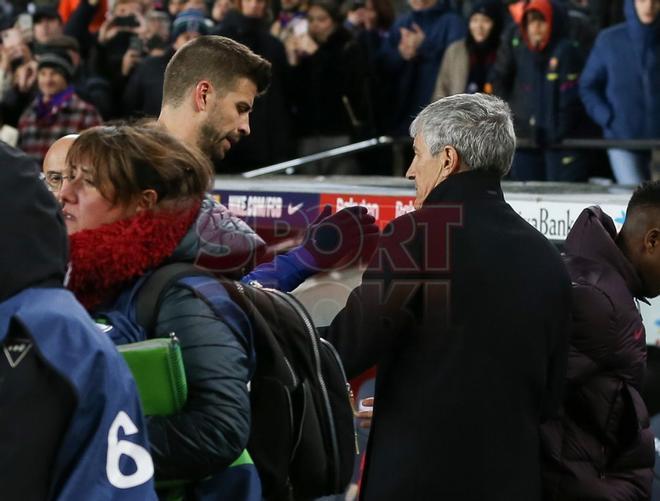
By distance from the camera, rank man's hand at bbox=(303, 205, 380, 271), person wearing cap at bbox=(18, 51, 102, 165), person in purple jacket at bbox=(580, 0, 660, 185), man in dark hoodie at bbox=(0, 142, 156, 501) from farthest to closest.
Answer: person wearing cap at bbox=(18, 51, 102, 165) < person in purple jacket at bbox=(580, 0, 660, 185) < man's hand at bbox=(303, 205, 380, 271) < man in dark hoodie at bbox=(0, 142, 156, 501)

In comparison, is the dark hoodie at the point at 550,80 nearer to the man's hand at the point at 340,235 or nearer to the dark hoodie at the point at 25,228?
the man's hand at the point at 340,235

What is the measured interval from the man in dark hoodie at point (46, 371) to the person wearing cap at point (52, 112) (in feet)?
24.4

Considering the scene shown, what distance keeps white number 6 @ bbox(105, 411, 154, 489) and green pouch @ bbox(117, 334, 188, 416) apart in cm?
25

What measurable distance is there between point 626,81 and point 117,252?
6.25 metres

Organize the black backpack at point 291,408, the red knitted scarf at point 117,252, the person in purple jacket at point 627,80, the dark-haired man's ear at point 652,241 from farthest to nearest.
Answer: the person in purple jacket at point 627,80, the dark-haired man's ear at point 652,241, the black backpack at point 291,408, the red knitted scarf at point 117,252

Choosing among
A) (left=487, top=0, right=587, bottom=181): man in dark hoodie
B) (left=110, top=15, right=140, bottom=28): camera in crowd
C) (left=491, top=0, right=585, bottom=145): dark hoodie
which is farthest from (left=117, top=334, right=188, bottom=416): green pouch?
(left=110, top=15, right=140, bottom=28): camera in crowd

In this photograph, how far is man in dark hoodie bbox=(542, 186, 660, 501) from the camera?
11.8 ft

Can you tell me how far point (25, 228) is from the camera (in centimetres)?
224

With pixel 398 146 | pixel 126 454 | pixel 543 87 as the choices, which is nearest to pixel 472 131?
pixel 126 454

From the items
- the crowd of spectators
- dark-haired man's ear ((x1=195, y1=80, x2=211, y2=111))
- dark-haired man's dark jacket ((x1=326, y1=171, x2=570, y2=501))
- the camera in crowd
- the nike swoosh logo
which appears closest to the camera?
dark-haired man's dark jacket ((x1=326, y1=171, x2=570, y2=501))

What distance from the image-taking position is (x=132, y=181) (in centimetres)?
284

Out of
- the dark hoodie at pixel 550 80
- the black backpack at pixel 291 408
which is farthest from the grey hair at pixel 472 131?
the dark hoodie at pixel 550 80

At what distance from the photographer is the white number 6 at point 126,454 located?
2.32 m

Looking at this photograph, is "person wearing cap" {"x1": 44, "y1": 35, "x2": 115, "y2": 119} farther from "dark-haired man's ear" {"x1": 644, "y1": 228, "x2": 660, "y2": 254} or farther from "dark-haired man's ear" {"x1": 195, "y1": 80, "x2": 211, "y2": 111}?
"dark-haired man's ear" {"x1": 644, "y1": 228, "x2": 660, "y2": 254}
